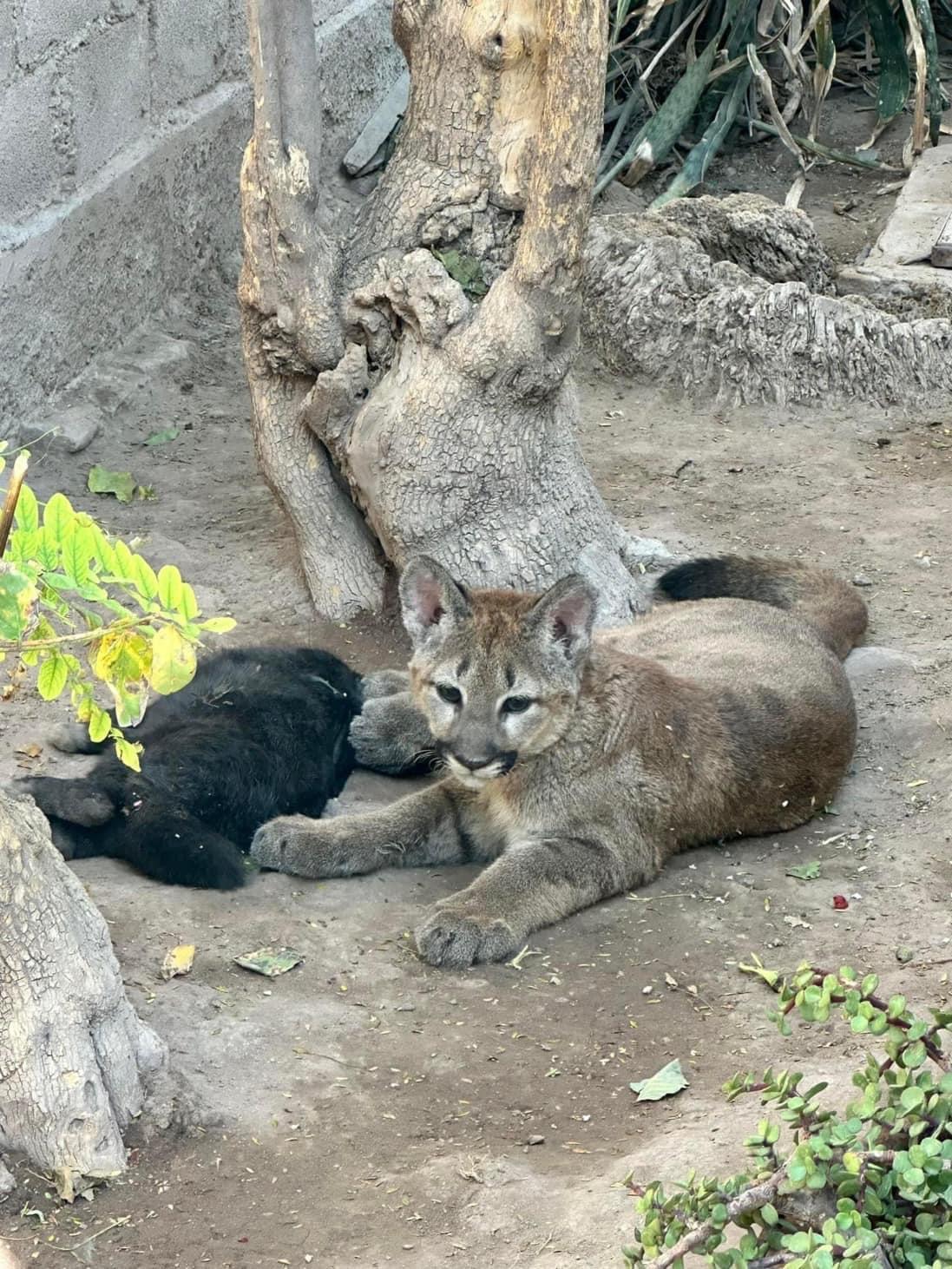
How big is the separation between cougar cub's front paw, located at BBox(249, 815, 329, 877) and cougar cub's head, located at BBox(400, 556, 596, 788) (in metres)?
0.52

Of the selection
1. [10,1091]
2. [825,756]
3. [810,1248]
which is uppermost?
[810,1248]

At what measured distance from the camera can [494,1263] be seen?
11.3ft

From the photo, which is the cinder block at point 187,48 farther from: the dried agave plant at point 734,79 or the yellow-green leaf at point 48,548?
the yellow-green leaf at point 48,548

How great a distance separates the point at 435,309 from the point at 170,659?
384 centimetres

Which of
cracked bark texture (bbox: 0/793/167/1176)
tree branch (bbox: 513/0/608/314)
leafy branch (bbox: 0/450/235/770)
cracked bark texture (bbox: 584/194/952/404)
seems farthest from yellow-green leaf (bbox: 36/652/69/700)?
cracked bark texture (bbox: 584/194/952/404)

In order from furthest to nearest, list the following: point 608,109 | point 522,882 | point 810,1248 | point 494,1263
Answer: point 608,109
point 522,882
point 494,1263
point 810,1248

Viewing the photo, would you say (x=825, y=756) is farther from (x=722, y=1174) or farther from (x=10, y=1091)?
(x=10, y=1091)

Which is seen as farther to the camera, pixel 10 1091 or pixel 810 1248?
pixel 10 1091

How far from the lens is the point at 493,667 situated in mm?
5355

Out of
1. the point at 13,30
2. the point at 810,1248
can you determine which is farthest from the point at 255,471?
the point at 810,1248

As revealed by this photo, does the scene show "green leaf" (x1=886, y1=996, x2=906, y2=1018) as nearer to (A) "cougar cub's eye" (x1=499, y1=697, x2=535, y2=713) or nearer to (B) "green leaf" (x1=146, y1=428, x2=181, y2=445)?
(A) "cougar cub's eye" (x1=499, y1=697, x2=535, y2=713)

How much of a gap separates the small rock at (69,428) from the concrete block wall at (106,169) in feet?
0.29

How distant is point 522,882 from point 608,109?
27.9 feet

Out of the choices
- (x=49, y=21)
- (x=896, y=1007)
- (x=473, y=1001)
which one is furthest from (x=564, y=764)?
(x=49, y=21)
